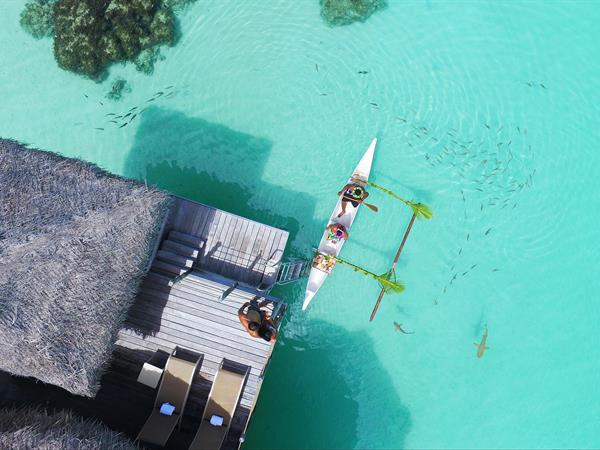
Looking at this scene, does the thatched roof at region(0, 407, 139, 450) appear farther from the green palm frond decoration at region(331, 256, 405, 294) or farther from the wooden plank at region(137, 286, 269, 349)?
the green palm frond decoration at region(331, 256, 405, 294)

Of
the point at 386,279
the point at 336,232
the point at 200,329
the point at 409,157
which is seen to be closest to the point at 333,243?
the point at 336,232

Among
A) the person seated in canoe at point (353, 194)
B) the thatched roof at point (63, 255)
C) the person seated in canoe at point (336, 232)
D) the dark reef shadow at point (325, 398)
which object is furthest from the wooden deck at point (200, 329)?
the person seated in canoe at point (353, 194)

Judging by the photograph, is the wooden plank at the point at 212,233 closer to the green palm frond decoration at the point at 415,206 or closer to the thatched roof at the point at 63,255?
the thatched roof at the point at 63,255

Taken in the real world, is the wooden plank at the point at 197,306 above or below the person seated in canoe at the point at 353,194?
below

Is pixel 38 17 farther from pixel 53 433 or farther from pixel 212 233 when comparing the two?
pixel 53 433

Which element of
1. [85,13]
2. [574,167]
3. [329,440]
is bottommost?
[329,440]

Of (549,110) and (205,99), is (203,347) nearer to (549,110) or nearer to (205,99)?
(205,99)

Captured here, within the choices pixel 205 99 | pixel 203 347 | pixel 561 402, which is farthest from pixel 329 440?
pixel 205 99
